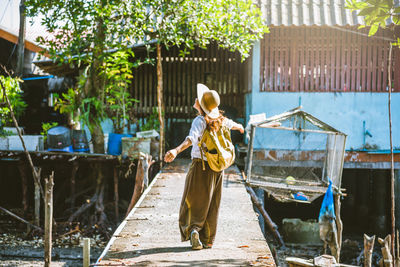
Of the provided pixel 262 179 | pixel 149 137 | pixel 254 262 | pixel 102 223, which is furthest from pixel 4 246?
pixel 254 262

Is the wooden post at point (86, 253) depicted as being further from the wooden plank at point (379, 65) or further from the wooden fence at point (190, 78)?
the wooden plank at point (379, 65)

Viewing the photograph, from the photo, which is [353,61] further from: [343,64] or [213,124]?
[213,124]

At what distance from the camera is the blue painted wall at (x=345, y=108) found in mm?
9945

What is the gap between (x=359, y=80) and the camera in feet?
32.8

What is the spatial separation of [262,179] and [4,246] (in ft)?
19.0

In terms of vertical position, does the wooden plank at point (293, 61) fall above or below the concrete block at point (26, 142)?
above

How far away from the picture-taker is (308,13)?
31.5 ft

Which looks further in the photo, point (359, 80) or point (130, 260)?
point (359, 80)

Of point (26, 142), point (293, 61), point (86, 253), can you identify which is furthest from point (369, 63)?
point (26, 142)

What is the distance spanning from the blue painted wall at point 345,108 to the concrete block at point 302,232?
2.19m

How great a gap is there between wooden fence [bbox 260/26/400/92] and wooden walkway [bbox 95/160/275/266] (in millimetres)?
4327

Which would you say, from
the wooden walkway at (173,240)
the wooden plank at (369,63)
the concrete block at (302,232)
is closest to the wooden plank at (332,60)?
the wooden plank at (369,63)

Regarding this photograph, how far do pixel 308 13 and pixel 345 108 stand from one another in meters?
2.48

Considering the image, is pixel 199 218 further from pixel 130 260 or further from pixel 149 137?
pixel 149 137
